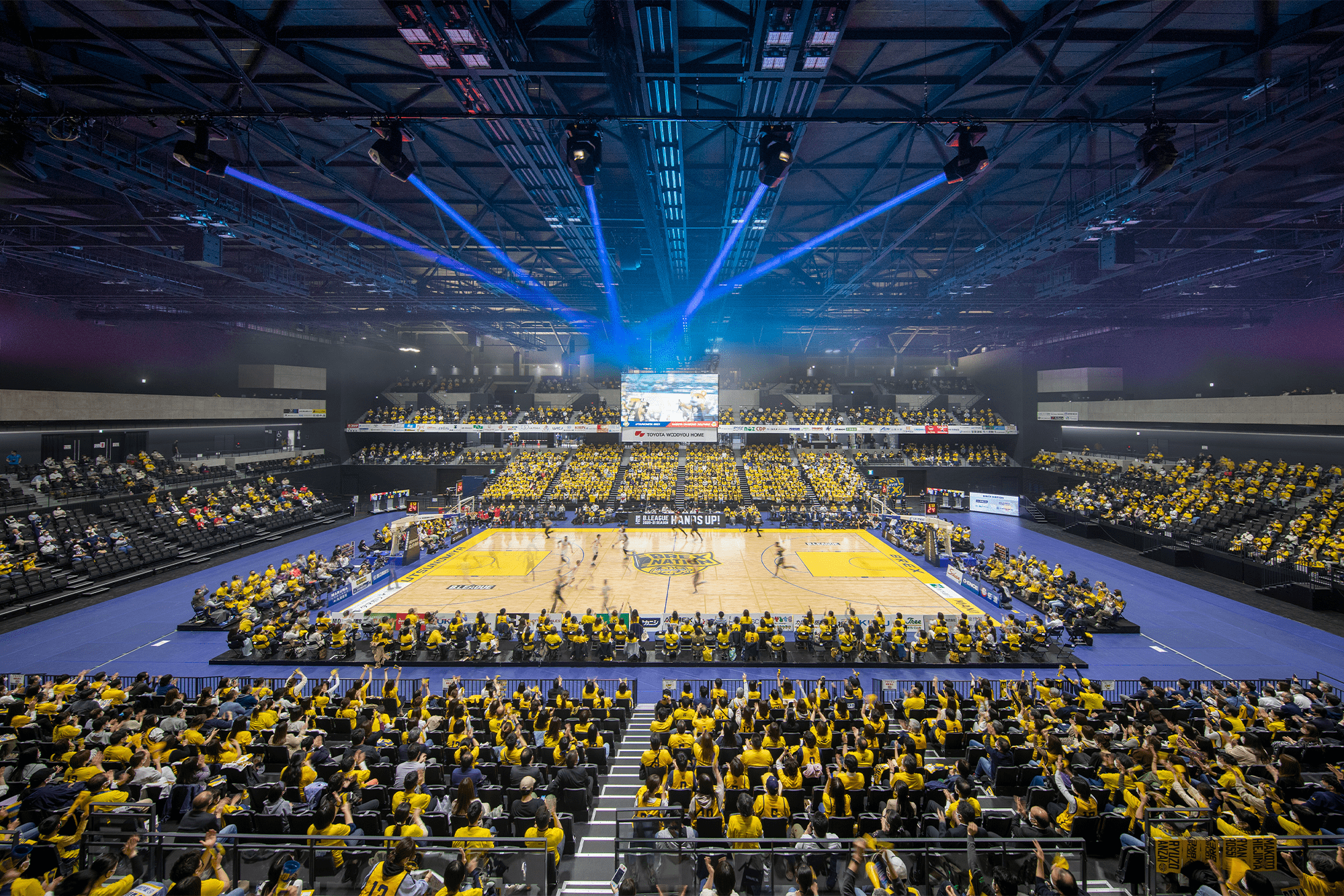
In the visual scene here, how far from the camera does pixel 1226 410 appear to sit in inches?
1192

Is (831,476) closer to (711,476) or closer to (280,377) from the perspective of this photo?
(711,476)

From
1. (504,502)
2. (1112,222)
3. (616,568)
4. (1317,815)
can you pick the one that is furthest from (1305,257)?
(504,502)

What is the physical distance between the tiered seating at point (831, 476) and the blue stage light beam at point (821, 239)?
19007mm

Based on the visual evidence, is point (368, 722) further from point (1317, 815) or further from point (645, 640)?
point (1317, 815)

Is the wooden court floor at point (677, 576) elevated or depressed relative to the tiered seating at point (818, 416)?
depressed

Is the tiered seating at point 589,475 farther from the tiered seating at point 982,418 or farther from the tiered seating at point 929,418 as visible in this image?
the tiered seating at point 982,418

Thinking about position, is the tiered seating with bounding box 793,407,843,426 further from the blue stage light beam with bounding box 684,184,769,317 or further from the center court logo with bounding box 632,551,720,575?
the blue stage light beam with bounding box 684,184,769,317

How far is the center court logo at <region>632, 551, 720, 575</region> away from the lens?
25094mm

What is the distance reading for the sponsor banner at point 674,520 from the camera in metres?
35.4

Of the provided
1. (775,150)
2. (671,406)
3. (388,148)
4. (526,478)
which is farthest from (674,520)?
(388,148)

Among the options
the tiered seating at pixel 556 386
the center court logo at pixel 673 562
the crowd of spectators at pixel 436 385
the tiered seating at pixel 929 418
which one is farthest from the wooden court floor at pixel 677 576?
the crowd of spectators at pixel 436 385

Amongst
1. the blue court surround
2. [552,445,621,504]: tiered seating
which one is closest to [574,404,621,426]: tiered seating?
[552,445,621,504]: tiered seating

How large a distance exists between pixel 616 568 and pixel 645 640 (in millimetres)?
8174

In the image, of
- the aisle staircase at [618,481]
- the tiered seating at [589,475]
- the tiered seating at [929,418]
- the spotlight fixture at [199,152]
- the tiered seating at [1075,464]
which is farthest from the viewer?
the tiered seating at [929,418]
